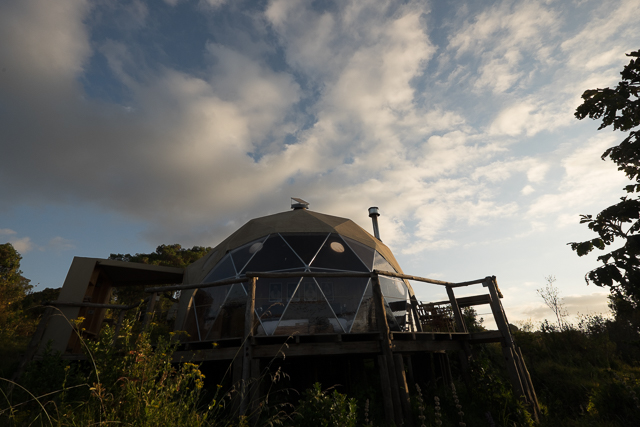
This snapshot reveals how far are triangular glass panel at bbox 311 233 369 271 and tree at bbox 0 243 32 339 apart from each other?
15278 mm

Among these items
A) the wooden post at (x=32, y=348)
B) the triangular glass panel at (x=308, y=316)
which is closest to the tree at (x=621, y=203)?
the triangular glass panel at (x=308, y=316)

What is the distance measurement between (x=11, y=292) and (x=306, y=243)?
800 inches

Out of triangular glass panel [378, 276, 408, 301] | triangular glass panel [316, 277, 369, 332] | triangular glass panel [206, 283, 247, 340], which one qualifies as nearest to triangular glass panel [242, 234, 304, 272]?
triangular glass panel [206, 283, 247, 340]

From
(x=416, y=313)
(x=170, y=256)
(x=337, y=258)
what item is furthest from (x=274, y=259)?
(x=170, y=256)

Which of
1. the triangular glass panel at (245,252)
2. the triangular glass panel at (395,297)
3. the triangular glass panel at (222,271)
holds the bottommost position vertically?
the triangular glass panel at (395,297)

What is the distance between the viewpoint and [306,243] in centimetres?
1123

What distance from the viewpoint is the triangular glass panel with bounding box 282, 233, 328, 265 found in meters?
10.6

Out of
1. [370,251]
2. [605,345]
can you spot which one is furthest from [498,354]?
[370,251]

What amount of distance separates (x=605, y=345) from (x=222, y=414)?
16.2 m

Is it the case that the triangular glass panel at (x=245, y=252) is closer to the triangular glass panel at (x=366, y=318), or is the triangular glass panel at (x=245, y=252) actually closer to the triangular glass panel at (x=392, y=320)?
the triangular glass panel at (x=366, y=318)

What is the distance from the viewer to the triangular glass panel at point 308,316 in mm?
8219

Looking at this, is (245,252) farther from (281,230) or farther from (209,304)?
(209,304)

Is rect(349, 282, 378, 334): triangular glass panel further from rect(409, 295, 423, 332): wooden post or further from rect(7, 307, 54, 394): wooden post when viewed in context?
rect(7, 307, 54, 394): wooden post

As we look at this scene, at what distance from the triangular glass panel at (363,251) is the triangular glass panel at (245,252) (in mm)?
2838
